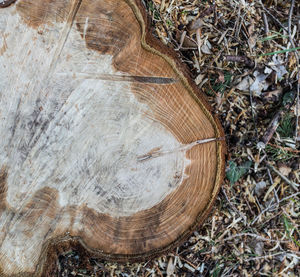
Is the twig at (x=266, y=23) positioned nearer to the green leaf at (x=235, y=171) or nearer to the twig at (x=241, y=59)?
the twig at (x=241, y=59)

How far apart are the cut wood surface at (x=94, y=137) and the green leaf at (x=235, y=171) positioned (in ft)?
1.73

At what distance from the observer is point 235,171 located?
7.21 ft

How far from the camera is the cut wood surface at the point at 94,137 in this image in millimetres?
1531

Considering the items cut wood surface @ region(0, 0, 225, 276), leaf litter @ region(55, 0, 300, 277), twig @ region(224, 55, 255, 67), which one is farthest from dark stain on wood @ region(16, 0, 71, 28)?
twig @ region(224, 55, 255, 67)

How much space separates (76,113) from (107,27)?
436mm

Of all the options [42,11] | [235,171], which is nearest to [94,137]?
[42,11]

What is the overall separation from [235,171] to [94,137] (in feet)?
3.53

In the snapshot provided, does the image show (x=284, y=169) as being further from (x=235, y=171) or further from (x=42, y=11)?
(x=42, y=11)

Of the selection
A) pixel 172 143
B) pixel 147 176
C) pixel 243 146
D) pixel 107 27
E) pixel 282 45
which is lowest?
pixel 243 146

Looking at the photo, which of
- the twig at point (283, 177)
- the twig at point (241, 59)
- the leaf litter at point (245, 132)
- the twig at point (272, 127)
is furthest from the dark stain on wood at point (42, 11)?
the twig at point (283, 177)

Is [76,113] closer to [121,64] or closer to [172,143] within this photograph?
[121,64]

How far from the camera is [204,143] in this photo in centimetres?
166

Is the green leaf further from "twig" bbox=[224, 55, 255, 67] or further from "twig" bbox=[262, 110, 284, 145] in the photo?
"twig" bbox=[224, 55, 255, 67]

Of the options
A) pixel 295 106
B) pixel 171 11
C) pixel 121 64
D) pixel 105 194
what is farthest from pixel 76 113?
pixel 295 106
